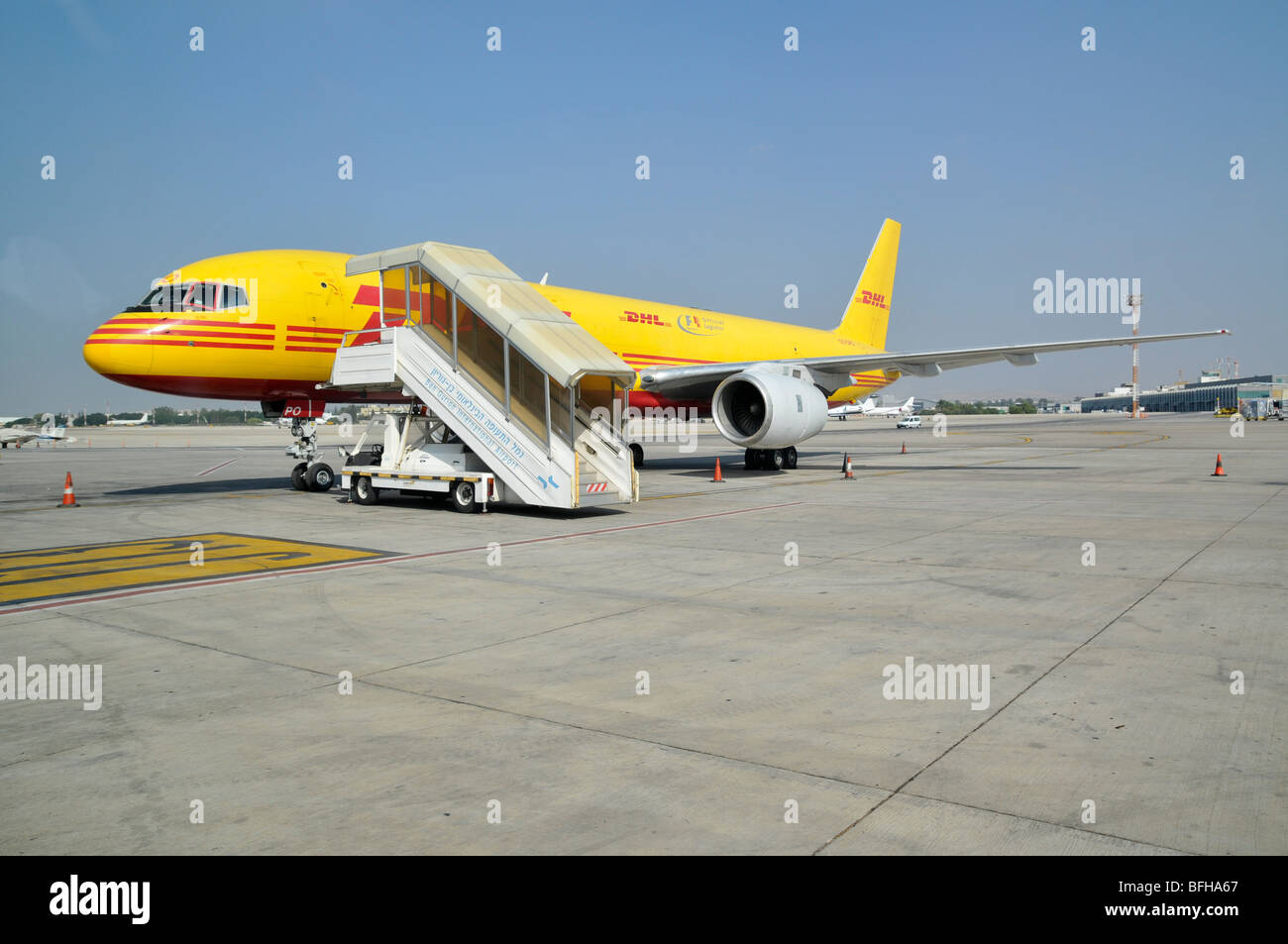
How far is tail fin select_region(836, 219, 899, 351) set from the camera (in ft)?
97.2

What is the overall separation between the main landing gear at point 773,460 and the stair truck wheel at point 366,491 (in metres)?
10.7

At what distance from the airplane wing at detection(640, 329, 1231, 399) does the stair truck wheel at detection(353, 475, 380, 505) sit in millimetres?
7451

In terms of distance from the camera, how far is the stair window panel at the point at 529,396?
13.7 m

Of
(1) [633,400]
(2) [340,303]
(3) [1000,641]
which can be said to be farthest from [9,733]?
(1) [633,400]

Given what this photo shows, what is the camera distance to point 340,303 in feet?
54.2

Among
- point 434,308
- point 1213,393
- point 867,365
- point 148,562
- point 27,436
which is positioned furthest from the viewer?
point 1213,393

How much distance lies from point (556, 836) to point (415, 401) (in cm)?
1365

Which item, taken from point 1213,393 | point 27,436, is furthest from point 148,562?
point 1213,393

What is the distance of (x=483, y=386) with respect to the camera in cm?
1409

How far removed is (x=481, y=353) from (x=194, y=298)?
5.30 metres
